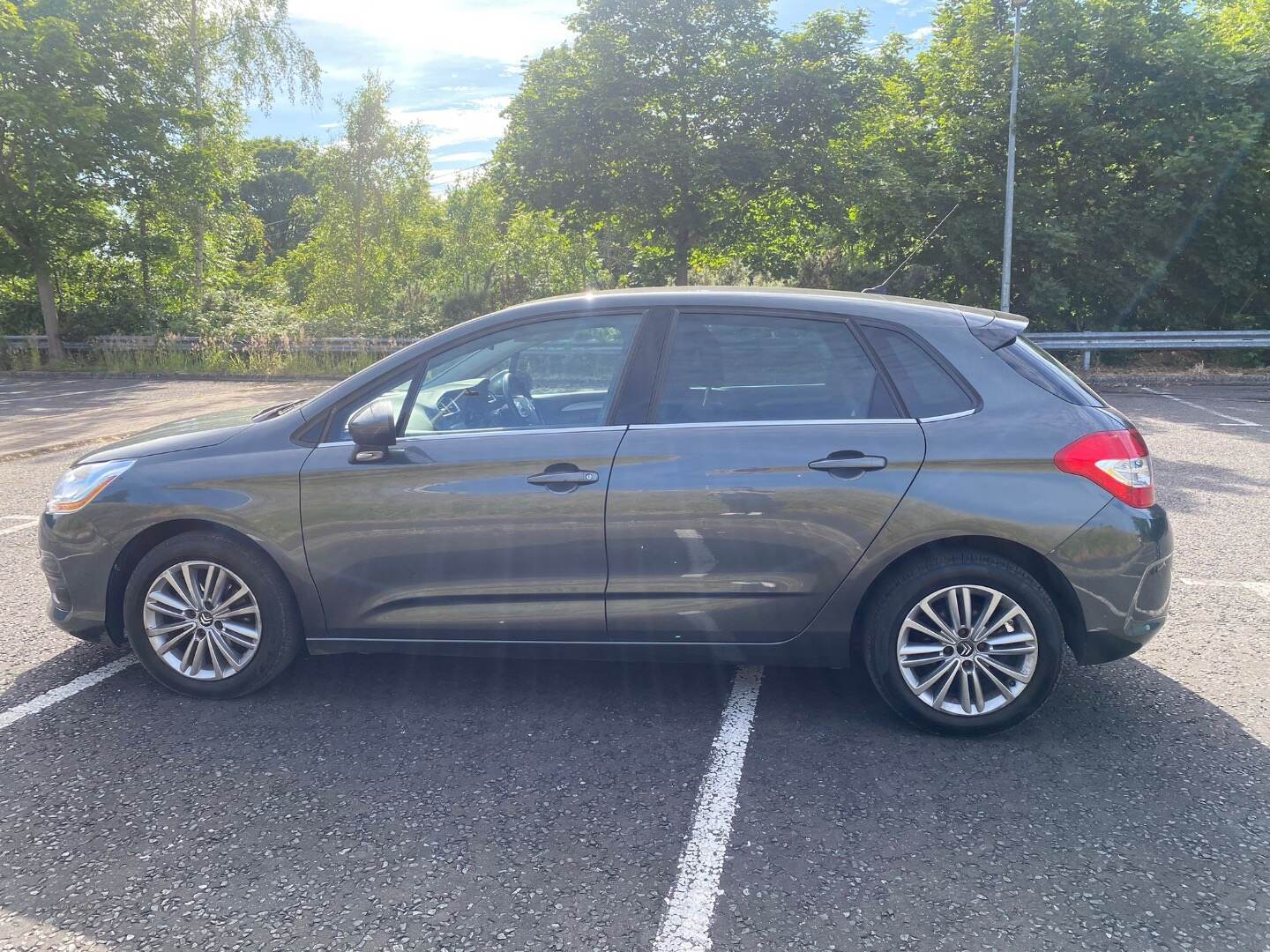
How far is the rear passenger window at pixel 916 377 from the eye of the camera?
3.62 meters

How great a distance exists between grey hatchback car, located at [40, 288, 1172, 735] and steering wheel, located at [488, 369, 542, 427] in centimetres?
1

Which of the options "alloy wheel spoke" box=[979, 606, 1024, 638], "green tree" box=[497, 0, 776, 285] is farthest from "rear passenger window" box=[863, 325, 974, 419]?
"green tree" box=[497, 0, 776, 285]

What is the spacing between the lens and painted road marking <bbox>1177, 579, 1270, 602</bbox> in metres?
5.38

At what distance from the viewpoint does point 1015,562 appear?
3600mm

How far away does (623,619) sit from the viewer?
371 cm

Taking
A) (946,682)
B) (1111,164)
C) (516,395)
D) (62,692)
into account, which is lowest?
(62,692)

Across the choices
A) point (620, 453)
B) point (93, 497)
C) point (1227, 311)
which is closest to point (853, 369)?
point (620, 453)

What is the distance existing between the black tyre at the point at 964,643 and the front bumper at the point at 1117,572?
0.13 metres

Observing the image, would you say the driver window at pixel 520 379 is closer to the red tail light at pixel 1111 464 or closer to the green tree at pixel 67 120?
the red tail light at pixel 1111 464

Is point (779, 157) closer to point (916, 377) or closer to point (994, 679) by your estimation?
point (916, 377)

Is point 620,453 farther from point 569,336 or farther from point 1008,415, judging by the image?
point 1008,415

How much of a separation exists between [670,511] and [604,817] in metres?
1.12

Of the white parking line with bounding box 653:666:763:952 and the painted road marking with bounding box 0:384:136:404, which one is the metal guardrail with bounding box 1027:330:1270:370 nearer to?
the white parking line with bounding box 653:666:763:952

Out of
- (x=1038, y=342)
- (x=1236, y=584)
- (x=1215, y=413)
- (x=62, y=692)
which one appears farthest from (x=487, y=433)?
(x=1038, y=342)
